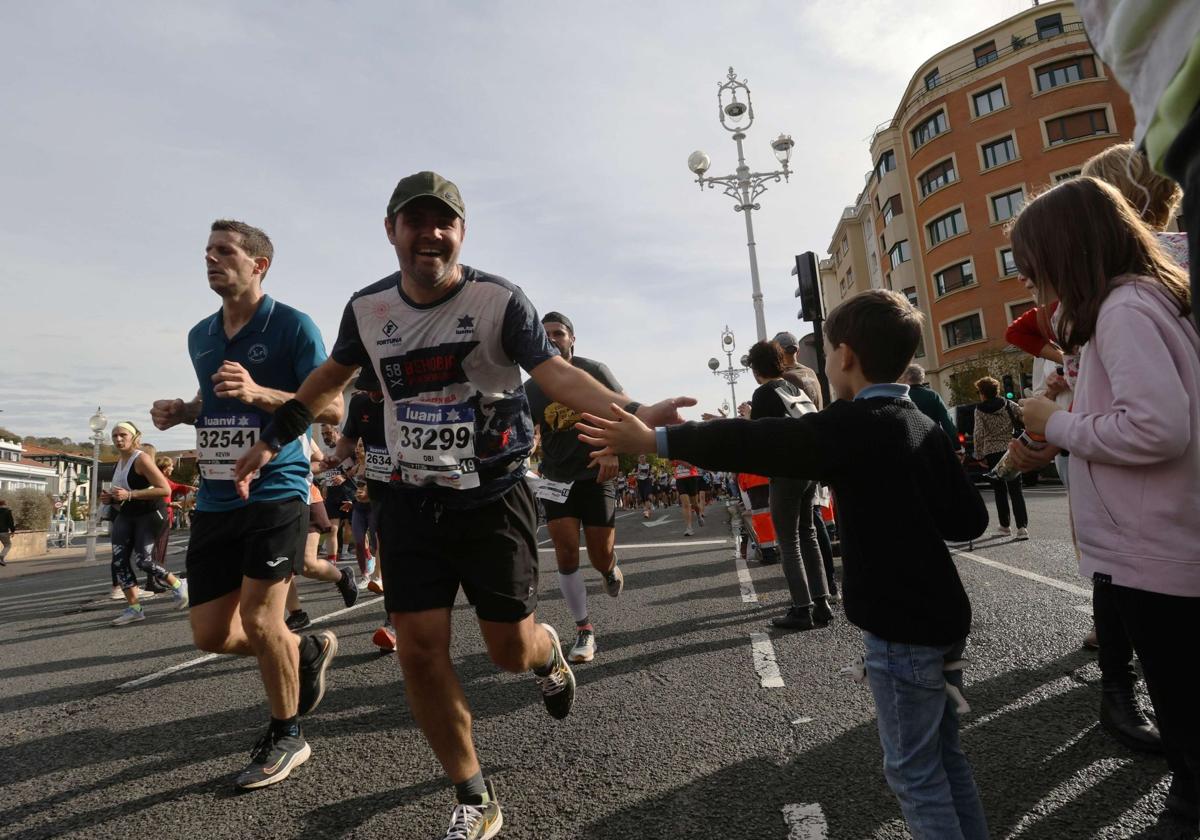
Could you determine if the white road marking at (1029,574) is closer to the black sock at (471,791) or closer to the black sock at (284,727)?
the black sock at (471,791)

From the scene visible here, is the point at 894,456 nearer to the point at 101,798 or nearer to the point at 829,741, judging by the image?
the point at 829,741

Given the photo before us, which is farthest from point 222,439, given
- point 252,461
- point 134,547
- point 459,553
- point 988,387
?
point 988,387

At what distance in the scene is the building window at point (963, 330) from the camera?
118 ft

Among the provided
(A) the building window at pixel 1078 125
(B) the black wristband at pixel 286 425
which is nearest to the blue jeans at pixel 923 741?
(B) the black wristband at pixel 286 425

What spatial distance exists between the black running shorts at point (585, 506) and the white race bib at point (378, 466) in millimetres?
1284

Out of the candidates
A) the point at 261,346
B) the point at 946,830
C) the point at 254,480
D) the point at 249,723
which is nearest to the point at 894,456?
the point at 946,830

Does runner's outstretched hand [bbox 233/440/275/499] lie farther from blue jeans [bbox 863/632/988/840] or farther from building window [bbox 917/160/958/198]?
building window [bbox 917/160/958/198]

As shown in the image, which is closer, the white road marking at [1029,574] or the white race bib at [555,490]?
the white race bib at [555,490]

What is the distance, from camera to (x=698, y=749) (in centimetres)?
270

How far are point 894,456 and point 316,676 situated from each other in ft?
9.06

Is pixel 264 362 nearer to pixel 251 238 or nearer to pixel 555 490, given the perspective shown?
pixel 251 238

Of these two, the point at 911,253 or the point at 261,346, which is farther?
the point at 911,253

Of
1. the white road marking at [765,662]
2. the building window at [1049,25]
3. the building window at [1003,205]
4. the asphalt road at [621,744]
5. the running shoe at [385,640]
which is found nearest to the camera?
the asphalt road at [621,744]

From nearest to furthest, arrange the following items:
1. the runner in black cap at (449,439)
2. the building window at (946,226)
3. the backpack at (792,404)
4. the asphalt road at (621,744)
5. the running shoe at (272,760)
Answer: the asphalt road at (621,744) → the runner in black cap at (449,439) → the running shoe at (272,760) → the backpack at (792,404) → the building window at (946,226)
